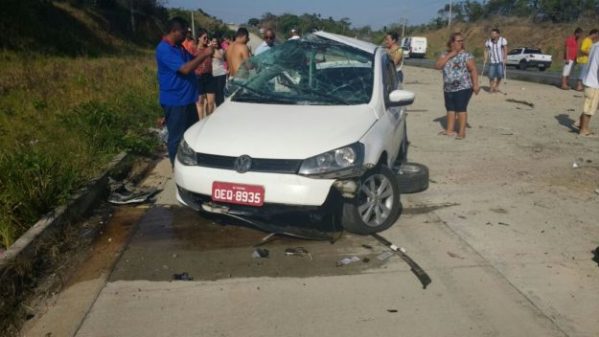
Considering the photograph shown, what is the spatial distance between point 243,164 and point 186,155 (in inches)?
25.4

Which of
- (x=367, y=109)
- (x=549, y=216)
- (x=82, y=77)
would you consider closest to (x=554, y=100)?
(x=549, y=216)

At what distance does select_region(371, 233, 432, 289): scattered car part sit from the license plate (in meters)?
1.15

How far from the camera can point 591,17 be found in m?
45.7

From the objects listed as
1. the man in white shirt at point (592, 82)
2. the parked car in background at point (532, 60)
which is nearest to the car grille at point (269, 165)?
the man in white shirt at point (592, 82)

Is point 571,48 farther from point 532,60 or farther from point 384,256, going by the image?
point 532,60

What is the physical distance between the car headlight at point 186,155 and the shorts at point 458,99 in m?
5.31

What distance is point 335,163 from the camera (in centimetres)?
409

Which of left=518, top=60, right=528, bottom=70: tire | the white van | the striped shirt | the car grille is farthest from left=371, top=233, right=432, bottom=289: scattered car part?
the white van

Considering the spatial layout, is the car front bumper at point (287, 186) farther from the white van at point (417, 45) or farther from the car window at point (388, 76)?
the white van at point (417, 45)

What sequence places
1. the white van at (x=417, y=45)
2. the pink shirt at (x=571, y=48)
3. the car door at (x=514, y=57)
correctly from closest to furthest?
the pink shirt at (x=571, y=48) < the car door at (x=514, y=57) < the white van at (x=417, y=45)

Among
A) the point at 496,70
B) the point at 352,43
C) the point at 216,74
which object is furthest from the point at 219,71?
the point at 496,70

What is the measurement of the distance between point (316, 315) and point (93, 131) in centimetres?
502

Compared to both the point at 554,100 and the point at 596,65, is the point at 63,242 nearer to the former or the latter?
the point at 596,65

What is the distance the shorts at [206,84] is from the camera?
8.95 metres
